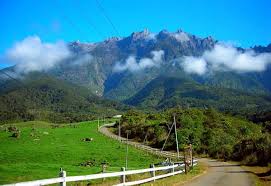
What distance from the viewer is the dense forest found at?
6825 centimetres

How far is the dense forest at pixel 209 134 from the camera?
68.2m

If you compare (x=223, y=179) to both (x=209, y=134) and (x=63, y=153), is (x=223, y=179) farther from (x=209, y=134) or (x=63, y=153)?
(x=209, y=134)

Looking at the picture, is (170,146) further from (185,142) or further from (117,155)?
(117,155)

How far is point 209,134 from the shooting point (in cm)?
9569

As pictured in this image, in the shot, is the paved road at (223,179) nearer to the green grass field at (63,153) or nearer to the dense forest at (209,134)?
the green grass field at (63,153)

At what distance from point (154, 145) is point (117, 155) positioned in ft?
82.2

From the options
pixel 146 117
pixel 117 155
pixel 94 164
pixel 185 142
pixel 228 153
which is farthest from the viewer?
pixel 146 117

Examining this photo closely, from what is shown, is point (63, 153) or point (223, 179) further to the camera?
point (63, 153)

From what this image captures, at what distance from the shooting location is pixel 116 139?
378 feet

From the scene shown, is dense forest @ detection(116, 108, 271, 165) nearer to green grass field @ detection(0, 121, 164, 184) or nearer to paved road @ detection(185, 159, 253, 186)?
green grass field @ detection(0, 121, 164, 184)

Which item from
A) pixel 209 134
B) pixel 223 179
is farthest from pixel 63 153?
pixel 223 179

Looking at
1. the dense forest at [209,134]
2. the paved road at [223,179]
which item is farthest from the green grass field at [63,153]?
the paved road at [223,179]

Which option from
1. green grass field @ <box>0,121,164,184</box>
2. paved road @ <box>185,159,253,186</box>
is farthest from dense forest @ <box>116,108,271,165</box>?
paved road @ <box>185,159,253,186</box>

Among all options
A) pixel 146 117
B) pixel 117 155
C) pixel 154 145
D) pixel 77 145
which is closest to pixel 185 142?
pixel 154 145
